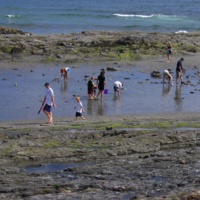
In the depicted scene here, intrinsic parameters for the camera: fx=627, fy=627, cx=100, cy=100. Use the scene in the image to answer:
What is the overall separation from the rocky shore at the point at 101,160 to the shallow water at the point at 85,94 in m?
3.47

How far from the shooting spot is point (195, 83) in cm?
3403

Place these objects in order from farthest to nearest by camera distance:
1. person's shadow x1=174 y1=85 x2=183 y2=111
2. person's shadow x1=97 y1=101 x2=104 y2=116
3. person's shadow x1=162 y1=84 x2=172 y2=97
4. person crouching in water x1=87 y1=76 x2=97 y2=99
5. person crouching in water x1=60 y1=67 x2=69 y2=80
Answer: person crouching in water x1=60 y1=67 x2=69 y2=80 < person's shadow x1=162 y1=84 x2=172 y2=97 < person crouching in water x1=87 y1=76 x2=97 y2=99 < person's shadow x1=174 y1=85 x2=183 y2=111 < person's shadow x1=97 y1=101 x2=104 y2=116

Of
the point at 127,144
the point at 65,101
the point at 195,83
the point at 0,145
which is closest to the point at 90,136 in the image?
the point at 127,144

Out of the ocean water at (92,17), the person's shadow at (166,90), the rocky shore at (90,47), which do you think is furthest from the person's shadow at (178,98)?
the ocean water at (92,17)

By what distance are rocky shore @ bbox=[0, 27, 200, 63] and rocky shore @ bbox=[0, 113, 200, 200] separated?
19.1m

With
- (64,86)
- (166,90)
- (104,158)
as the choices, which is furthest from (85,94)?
(104,158)

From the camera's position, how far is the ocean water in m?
66.6

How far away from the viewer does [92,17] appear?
79750 mm

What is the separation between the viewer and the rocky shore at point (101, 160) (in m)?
14.6

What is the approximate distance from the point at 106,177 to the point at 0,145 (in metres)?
4.25

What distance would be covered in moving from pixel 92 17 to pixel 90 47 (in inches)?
1409

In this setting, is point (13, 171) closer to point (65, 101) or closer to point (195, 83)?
point (65, 101)

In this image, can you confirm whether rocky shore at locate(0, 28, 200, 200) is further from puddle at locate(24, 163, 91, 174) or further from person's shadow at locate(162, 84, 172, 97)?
A: person's shadow at locate(162, 84, 172, 97)

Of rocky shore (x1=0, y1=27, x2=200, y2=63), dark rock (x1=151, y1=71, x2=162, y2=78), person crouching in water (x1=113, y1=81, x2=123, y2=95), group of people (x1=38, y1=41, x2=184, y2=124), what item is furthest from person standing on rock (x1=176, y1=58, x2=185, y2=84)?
rocky shore (x1=0, y1=27, x2=200, y2=63)
